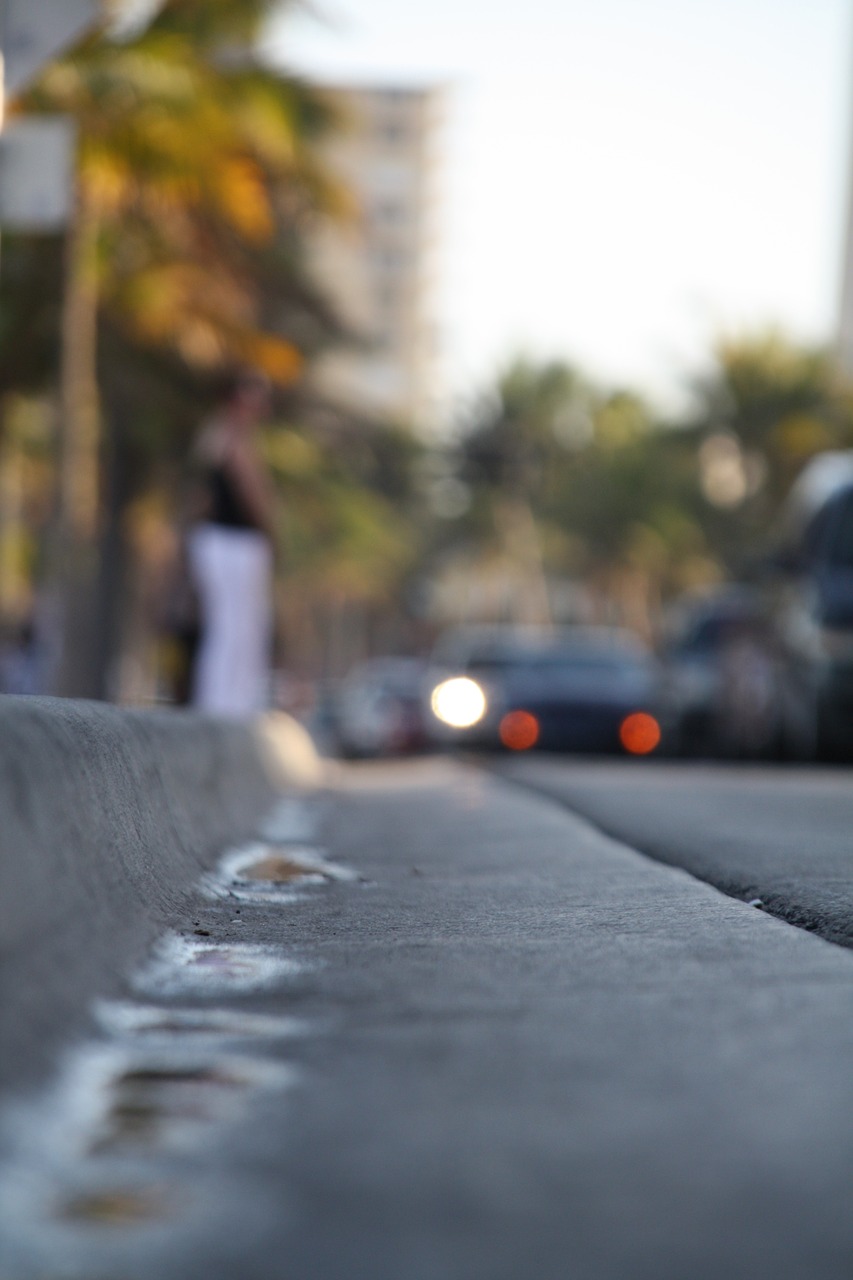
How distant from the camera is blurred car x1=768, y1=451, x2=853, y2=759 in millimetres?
12773

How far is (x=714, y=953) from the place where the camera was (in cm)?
320

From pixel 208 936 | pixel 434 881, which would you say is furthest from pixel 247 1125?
pixel 434 881

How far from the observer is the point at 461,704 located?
50.8 ft

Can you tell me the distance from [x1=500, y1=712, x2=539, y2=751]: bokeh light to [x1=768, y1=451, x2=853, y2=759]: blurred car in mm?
1992

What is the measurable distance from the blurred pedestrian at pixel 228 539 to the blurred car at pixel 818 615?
428cm

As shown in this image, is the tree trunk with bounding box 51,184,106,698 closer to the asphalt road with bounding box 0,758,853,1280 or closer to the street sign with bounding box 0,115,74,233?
the street sign with bounding box 0,115,74,233

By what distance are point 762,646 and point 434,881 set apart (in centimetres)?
1109

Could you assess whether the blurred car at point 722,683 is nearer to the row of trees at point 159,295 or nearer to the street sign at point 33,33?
the row of trees at point 159,295

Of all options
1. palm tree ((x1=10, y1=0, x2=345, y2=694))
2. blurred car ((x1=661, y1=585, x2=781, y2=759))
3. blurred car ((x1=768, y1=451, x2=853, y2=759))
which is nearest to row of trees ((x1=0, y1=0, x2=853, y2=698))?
palm tree ((x1=10, y1=0, x2=345, y2=694))

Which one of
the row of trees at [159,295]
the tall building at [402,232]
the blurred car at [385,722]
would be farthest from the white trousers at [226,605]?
the tall building at [402,232]

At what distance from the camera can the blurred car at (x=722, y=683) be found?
605 inches

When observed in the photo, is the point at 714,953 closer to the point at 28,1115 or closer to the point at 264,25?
the point at 28,1115

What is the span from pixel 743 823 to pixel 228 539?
413cm

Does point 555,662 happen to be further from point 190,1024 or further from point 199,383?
point 190,1024
